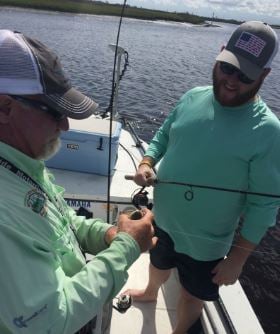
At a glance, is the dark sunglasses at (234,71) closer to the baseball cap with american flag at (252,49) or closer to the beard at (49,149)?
the baseball cap with american flag at (252,49)

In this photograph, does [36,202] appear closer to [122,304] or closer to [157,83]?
[122,304]

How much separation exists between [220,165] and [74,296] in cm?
127

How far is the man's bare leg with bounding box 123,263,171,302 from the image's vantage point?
9.71 ft

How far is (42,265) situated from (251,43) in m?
1.77

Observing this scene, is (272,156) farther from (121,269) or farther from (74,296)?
(74,296)

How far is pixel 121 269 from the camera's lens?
142 centimetres

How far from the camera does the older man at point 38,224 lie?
1118 mm

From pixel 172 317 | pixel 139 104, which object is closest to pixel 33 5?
pixel 139 104

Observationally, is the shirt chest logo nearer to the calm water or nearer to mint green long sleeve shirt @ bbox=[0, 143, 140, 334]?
mint green long sleeve shirt @ bbox=[0, 143, 140, 334]

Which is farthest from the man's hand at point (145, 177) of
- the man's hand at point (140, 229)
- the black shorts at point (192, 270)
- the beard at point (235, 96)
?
the man's hand at point (140, 229)

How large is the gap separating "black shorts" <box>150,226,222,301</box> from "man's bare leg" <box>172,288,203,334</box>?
0.09m

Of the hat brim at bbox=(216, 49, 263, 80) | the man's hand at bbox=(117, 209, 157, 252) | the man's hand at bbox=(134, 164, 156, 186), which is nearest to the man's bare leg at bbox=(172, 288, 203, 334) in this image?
the man's hand at bbox=(134, 164, 156, 186)

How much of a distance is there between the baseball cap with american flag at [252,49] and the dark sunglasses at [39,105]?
4.10ft

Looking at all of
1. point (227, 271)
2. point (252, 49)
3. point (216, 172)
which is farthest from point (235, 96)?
point (227, 271)
